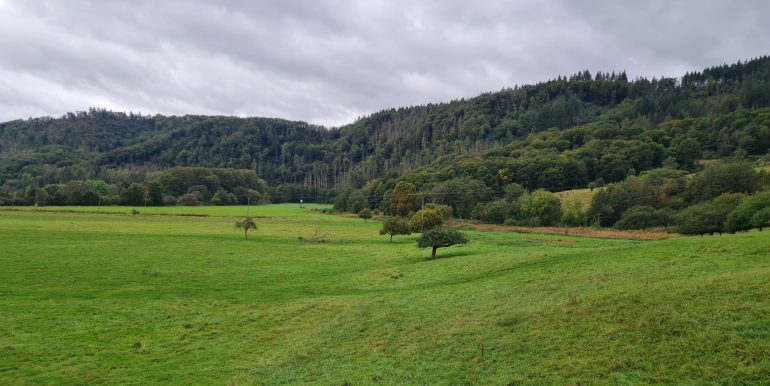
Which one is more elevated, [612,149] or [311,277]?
[612,149]

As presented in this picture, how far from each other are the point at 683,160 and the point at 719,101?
77199 mm

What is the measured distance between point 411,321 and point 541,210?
263 feet

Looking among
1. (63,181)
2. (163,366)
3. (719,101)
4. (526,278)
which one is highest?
(719,101)

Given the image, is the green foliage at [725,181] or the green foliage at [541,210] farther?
the green foliage at [541,210]

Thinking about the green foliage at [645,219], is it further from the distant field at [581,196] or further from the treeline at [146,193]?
the treeline at [146,193]

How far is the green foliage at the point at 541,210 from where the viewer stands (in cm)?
9431

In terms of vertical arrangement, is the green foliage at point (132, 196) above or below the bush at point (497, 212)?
above

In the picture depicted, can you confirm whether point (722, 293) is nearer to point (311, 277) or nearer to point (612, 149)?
point (311, 277)

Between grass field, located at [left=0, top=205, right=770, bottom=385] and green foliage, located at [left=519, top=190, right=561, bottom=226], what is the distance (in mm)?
61274

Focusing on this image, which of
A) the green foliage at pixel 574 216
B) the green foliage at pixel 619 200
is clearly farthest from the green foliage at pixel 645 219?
the green foliage at pixel 574 216

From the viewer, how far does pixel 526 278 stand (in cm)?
2670

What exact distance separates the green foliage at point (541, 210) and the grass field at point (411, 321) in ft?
201

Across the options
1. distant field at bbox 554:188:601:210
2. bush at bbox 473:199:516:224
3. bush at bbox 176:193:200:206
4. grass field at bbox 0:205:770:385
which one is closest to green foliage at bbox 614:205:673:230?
distant field at bbox 554:188:601:210

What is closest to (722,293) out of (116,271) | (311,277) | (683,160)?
(311,277)
